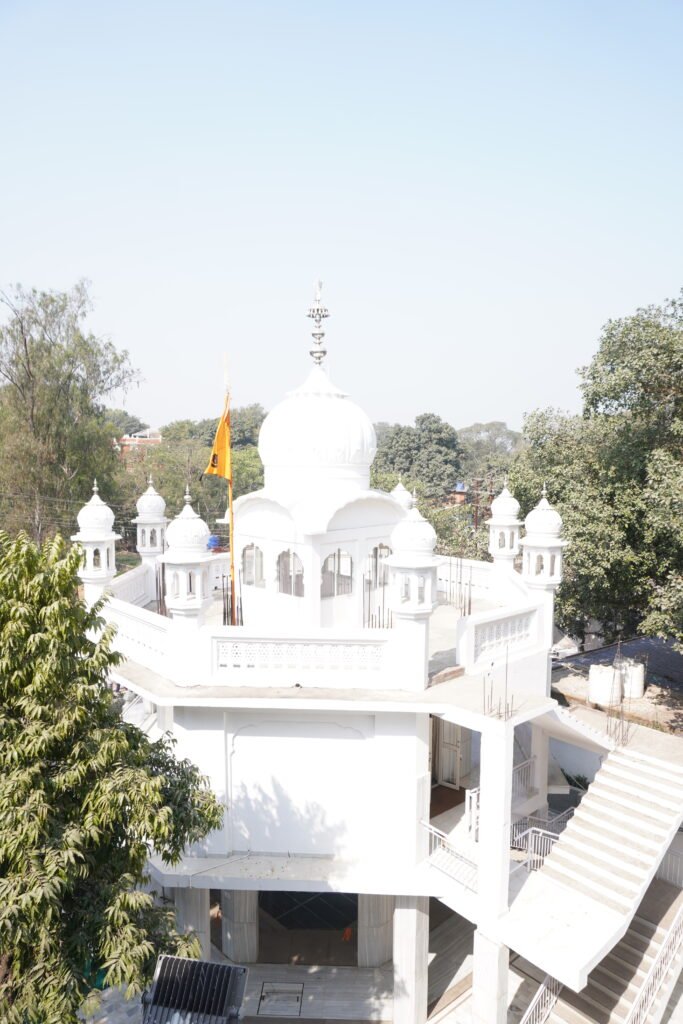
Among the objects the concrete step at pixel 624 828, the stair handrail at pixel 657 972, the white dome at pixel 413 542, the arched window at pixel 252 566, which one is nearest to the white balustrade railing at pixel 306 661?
the white dome at pixel 413 542

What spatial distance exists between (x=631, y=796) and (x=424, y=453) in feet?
166

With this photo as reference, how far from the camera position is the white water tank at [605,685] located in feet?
59.9

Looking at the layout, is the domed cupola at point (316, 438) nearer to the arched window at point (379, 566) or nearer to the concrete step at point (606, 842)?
the arched window at point (379, 566)

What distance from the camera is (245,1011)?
1226 centimetres

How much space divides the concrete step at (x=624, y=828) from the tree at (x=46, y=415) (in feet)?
83.3

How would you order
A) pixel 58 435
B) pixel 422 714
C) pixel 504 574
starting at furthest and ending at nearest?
pixel 58 435
pixel 504 574
pixel 422 714

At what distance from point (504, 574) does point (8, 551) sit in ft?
39.5

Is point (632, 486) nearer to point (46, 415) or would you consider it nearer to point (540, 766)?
point (540, 766)

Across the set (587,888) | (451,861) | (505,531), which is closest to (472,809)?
(451,861)

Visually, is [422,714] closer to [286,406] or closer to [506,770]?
[506,770]

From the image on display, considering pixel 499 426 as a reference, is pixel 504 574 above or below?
below

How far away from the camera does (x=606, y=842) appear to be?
448 inches

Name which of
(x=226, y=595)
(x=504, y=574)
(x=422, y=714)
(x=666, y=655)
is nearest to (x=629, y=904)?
(x=422, y=714)

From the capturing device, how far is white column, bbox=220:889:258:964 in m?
13.5
